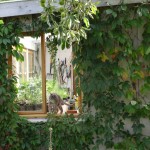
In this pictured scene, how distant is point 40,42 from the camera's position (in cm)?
478

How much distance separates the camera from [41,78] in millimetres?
4820

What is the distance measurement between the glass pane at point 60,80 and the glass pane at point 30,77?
0.17 m

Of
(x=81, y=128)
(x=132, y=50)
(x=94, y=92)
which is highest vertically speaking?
(x=132, y=50)

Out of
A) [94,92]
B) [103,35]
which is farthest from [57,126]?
[103,35]

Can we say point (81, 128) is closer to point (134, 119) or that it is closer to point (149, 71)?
point (134, 119)

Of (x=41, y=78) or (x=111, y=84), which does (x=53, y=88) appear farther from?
(x=111, y=84)

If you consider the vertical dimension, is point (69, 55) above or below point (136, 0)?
below

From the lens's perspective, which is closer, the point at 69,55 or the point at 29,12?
the point at 29,12

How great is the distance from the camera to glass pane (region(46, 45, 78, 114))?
15.5ft

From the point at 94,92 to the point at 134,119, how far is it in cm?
66

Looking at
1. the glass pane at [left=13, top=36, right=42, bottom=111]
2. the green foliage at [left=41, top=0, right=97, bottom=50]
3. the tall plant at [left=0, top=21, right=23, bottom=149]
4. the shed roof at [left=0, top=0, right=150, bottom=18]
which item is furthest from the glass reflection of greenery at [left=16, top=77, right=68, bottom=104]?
the green foliage at [left=41, top=0, right=97, bottom=50]

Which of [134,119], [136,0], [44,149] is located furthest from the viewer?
[44,149]

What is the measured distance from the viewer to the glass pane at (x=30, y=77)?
4.87 meters

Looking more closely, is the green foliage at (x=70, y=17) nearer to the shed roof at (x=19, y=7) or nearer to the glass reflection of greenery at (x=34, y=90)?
the shed roof at (x=19, y=7)
